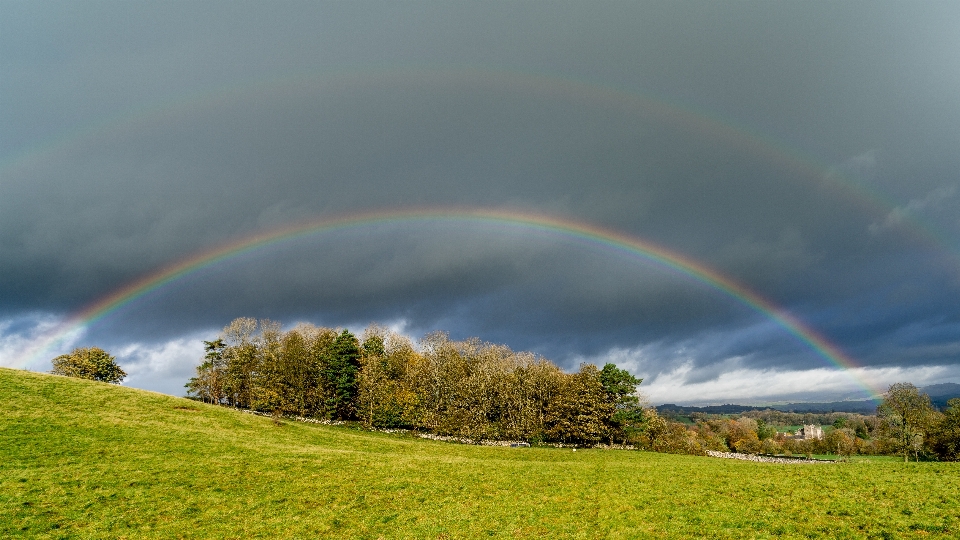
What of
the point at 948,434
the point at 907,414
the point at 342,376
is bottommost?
the point at 948,434

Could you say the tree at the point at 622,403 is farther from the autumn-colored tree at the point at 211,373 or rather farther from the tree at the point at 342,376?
the autumn-colored tree at the point at 211,373

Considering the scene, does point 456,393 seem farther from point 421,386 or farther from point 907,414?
point 907,414

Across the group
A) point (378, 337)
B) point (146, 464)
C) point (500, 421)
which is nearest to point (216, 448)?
point (146, 464)

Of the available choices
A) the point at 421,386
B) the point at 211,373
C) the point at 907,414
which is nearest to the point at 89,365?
the point at 211,373

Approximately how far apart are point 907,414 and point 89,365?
183m

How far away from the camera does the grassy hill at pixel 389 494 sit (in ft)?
62.7

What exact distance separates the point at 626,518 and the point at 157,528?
70.0 ft

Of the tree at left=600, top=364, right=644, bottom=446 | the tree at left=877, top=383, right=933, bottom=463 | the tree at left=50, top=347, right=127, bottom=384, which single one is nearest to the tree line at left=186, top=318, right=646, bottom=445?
the tree at left=600, top=364, right=644, bottom=446

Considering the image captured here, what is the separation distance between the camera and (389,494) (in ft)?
82.3

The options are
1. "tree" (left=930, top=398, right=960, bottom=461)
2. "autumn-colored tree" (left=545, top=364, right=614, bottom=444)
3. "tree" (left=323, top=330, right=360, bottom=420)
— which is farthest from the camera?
"tree" (left=323, top=330, right=360, bottom=420)

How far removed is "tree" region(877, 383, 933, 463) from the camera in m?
82.5

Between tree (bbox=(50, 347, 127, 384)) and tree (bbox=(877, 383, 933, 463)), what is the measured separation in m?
173

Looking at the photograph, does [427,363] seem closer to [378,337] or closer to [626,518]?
[378,337]

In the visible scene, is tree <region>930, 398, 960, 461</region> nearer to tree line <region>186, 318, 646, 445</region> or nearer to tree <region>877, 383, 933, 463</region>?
tree <region>877, 383, 933, 463</region>
